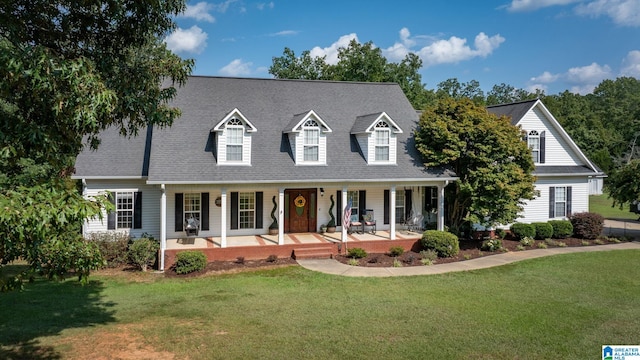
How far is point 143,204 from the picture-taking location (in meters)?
20.8

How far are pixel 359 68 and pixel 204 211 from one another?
24.8 metres

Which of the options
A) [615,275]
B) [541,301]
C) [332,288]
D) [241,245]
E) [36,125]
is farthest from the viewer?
[241,245]

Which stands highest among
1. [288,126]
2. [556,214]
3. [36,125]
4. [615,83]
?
[615,83]

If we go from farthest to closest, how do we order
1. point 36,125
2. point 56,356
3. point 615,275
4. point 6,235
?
1. point 615,275
2. point 56,356
3. point 36,125
4. point 6,235

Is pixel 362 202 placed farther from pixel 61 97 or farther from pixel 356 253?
pixel 61 97

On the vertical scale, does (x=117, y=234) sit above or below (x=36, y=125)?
below

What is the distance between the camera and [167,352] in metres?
9.88

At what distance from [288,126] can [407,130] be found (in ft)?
21.6

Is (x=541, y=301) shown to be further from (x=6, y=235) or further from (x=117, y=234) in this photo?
(x=117, y=234)

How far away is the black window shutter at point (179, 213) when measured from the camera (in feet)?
69.5

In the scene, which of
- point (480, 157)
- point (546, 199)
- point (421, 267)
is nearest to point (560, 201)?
point (546, 199)

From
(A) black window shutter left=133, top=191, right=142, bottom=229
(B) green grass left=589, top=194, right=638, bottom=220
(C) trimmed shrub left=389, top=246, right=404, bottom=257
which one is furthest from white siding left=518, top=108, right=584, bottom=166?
(A) black window shutter left=133, top=191, right=142, bottom=229

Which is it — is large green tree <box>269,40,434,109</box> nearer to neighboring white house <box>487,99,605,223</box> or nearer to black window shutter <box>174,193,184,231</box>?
neighboring white house <box>487,99,605,223</box>

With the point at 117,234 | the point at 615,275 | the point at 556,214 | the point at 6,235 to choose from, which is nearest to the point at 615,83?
the point at 556,214
